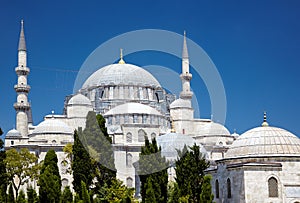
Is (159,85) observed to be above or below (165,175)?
above

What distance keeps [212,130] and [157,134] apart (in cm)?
589

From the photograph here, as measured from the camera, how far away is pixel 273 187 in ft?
85.8

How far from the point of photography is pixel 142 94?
50.5 metres

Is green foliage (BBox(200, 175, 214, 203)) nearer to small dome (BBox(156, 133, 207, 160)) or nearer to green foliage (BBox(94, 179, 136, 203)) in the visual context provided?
green foliage (BBox(94, 179, 136, 203))

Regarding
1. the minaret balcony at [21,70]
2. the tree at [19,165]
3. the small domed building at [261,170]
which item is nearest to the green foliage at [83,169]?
the small domed building at [261,170]

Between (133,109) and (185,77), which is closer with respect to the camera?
(133,109)

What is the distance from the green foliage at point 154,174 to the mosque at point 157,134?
16.0 ft

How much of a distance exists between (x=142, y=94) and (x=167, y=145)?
12924 mm

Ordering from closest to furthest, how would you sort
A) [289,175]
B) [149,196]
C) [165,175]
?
[149,196] → [165,175] → [289,175]

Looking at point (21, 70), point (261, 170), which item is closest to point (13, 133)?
point (21, 70)

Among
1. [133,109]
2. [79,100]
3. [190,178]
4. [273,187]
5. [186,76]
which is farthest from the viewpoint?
[186,76]

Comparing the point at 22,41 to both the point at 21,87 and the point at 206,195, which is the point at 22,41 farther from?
the point at 206,195

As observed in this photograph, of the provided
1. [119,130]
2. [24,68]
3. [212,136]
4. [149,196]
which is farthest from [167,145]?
[149,196]

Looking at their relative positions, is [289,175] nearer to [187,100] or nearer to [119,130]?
[119,130]
